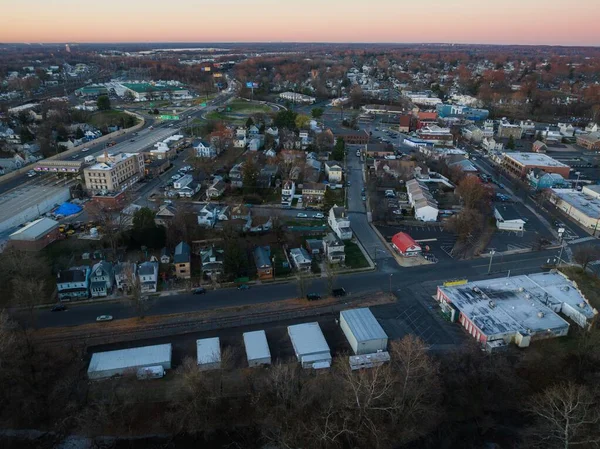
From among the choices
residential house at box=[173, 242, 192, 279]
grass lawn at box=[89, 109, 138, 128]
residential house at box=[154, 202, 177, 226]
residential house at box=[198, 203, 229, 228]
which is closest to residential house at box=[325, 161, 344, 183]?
residential house at box=[198, 203, 229, 228]

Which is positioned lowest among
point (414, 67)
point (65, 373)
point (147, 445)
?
point (147, 445)

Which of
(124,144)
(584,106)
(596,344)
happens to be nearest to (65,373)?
(596,344)

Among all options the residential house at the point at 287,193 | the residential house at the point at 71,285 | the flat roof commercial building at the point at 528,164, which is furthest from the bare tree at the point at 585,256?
the residential house at the point at 71,285

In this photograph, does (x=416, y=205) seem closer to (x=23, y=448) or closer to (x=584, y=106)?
(x=23, y=448)

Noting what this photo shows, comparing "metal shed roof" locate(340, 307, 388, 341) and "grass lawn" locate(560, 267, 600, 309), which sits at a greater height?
"metal shed roof" locate(340, 307, 388, 341)

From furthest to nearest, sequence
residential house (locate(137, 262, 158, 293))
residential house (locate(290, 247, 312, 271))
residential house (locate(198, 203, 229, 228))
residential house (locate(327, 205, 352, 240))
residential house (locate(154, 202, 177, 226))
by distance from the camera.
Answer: residential house (locate(198, 203, 229, 228))
residential house (locate(154, 202, 177, 226))
residential house (locate(327, 205, 352, 240))
residential house (locate(290, 247, 312, 271))
residential house (locate(137, 262, 158, 293))

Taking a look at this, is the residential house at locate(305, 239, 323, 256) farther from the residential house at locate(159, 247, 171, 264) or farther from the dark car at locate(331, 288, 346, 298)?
the residential house at locate(159, 247, 171, 264)

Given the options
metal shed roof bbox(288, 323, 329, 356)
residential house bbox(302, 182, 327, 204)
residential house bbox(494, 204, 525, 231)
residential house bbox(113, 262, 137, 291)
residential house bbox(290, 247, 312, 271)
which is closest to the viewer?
metal shed roof bbox(288, 323, 329, 356)

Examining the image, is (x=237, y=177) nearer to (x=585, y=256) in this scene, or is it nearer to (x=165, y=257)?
(x=165, y=257)
